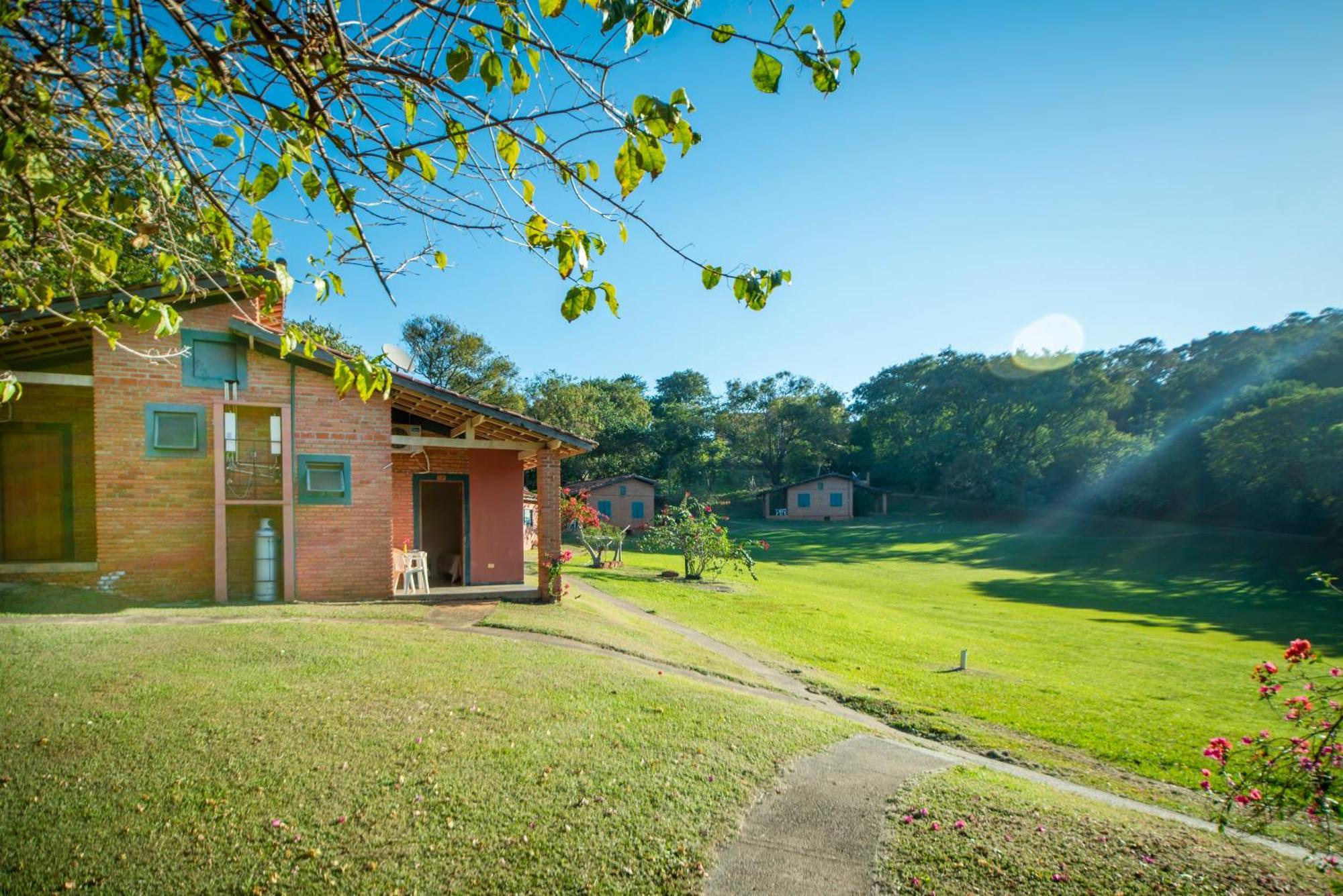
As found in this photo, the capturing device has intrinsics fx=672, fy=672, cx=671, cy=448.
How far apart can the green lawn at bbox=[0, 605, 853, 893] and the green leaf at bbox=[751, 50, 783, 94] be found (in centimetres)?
423

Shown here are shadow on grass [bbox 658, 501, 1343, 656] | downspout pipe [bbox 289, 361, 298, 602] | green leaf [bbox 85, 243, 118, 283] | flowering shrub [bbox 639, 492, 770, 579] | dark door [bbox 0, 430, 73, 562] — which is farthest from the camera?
flowering shrub [bbox 639, 492, 770, 579]

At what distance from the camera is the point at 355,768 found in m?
5.11

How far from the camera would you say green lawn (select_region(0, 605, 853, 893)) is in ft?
13.1

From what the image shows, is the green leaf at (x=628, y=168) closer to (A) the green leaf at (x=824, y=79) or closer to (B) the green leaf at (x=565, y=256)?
(B) the green leaf at (x=565, y=256)

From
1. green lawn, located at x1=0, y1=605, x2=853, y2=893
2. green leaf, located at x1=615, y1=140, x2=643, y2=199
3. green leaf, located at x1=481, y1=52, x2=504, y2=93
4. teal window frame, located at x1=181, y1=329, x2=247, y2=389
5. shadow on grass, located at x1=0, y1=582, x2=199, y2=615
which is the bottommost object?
green lawn, located at x1=0, y1=605, x2=853, y2=893

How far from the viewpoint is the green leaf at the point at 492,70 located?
112 inches

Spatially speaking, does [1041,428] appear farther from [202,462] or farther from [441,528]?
[202,462]

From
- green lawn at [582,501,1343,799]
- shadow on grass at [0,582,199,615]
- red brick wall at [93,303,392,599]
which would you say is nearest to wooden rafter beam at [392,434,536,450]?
red brick wall at [93,303,392,599]

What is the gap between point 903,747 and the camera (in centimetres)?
716

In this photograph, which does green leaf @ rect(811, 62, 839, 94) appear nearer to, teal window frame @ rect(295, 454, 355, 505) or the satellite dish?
the satellite dish

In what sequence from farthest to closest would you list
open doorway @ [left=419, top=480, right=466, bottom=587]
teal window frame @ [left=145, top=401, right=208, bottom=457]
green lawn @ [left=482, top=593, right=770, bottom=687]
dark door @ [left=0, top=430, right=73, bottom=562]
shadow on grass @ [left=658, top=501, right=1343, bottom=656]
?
shadow on grass @ [left=658, top=501, right=1343, bottom=656] → open doorway @ [left=419, top=480, right=466, bottom=587] → dark door @ [left=0, top=430, right=73, bottom=562] → teal window frame @ [left=145, top=401, right=208, bottom=457] → green lawn @ [left=482, top=593, right=770, bottom=687]

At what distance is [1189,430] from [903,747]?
48288 millimetres

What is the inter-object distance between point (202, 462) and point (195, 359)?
1838 millimetres

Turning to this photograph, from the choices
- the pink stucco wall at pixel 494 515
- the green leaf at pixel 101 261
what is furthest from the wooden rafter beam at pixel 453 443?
the green leaf at pixel 101 261
